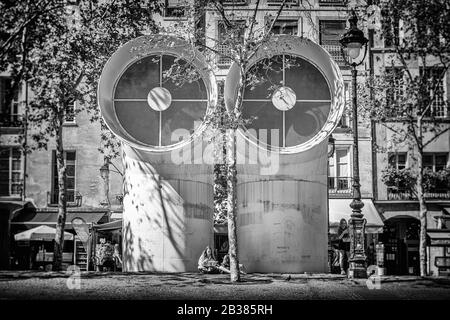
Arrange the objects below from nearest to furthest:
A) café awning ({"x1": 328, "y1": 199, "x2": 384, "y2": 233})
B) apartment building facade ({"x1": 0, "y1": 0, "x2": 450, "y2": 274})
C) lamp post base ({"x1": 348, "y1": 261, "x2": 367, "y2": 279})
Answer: lamp post base ({"x1": 348, "y1": 261, "x2": 367, "y2": 279}) → café awning ({"x1": 328, "y1": 199, "x2": 384, "y2": 233}) → apartment building facade ({"x1": 0, "y1": 0, "x2": 450, "y2": 274})

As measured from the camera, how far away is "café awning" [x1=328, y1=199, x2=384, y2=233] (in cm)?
3509

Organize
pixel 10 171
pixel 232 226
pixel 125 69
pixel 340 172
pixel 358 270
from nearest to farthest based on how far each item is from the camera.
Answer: pixel 232 226
pixel 358 270
pixel 125 69
pixel 10 171
pixel 340 172

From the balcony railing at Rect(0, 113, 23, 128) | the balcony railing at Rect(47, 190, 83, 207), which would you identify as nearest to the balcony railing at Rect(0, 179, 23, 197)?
the balcony railing at Rect(47, 190, 83, 207)

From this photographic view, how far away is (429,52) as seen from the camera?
27.5 metres

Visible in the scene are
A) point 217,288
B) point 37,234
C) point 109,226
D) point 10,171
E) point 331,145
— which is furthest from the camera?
point 10,171

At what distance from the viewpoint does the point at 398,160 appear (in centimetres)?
3747

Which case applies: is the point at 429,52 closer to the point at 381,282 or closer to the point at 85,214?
the point at 381,282

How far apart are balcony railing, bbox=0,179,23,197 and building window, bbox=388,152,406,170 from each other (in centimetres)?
1876

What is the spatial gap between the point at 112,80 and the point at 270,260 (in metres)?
7.76

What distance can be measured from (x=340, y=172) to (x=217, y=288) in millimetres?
21970

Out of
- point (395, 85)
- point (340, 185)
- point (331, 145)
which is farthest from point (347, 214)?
point (331, 145)

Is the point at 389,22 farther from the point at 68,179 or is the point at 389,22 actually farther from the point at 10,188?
the point at 10,188

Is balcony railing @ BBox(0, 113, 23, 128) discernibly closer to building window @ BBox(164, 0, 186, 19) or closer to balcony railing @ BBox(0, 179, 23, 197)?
building window @ BBox(164, 0, 186, 19)
